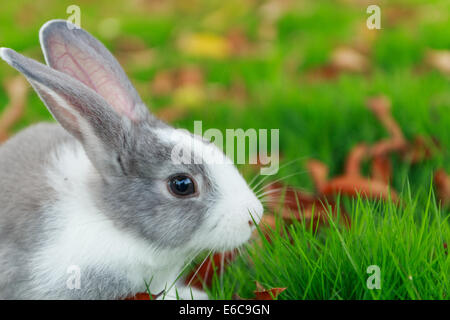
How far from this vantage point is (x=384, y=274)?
238 centimetres

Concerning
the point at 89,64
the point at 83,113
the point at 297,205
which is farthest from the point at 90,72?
the point at 297,205

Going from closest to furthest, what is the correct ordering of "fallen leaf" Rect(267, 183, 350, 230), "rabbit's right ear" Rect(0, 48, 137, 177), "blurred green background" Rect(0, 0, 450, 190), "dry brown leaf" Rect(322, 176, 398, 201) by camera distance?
"rabbit's right ear" Rect(0, 48, 137, 177) → "fallen leaf" Rect(267, 183, 350, 230) → "dry brown leaf" Rect(322, 176, 398, 201) → "blurred green background" Rect(0, 0, 450, 190)

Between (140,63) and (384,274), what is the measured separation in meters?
4.01

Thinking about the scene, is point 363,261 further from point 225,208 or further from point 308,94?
point 308,94

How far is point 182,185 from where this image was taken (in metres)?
2.67

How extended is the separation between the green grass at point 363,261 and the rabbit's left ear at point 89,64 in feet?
3.00

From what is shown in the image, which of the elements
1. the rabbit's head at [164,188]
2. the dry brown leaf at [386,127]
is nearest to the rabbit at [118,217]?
the rabbit's head at [164,188]

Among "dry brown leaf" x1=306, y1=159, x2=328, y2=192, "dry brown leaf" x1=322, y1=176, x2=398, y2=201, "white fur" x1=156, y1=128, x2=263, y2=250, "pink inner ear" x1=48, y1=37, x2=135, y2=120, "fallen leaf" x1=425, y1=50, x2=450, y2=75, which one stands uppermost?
"fallen leaf" x1=425, y1=50, x2=450, y2=75

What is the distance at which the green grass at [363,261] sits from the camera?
7.72 feet

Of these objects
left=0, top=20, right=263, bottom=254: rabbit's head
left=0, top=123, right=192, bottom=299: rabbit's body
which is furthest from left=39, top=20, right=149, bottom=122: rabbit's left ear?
left=0, top=123, right=192, bottom=299: rabbit's body

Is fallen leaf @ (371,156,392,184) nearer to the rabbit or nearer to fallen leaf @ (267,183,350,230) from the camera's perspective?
fallen leaf @ (267,183,350,230)

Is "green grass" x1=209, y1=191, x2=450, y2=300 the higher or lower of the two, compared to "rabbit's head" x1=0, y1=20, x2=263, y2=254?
lower

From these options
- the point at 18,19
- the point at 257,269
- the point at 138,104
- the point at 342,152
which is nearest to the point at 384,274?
the point at 257,269

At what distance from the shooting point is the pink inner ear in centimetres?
290
